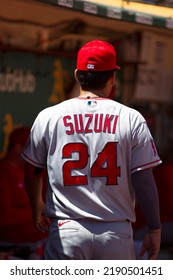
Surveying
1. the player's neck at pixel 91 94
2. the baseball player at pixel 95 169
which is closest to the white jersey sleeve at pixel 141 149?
the baseball player at pixel 95 169

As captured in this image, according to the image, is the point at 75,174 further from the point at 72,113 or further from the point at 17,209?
the point at 17,209

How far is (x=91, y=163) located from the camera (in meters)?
3.59

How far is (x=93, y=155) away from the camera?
3.60 m

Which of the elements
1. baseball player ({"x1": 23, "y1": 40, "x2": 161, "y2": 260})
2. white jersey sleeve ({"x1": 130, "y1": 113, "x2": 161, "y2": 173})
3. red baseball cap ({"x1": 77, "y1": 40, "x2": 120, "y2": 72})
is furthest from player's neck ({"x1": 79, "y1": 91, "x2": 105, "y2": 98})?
white jersey sleeve ({"x1": 130, "y1": 113, "x2": 161, "y2": 173})

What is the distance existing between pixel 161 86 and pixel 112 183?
181 inches

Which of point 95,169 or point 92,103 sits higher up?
point 92,103

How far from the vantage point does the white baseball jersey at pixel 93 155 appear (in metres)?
3.60

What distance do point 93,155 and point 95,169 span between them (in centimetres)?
7

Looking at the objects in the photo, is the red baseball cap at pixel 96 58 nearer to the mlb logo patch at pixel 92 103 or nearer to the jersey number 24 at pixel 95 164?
the mlb logo patch at pixel 92 103

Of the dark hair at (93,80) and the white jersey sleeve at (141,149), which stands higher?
the dark hair at (93,80)

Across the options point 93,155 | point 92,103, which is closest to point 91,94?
point 92,103

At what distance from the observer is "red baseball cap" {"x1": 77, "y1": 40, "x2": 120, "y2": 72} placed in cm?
367

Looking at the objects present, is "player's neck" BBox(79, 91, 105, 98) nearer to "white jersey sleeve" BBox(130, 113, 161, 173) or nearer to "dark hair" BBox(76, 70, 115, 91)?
"dark hair" BBox(76, 70, 115, 91)

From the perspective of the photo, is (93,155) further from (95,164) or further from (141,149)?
(141,149)
